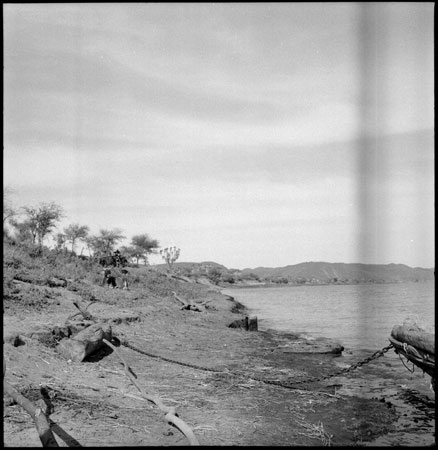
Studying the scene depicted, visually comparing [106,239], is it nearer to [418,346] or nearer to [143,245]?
[143,245]

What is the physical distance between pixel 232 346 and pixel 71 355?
214 inches

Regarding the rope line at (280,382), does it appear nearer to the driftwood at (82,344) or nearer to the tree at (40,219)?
the driftwood at (82,344)

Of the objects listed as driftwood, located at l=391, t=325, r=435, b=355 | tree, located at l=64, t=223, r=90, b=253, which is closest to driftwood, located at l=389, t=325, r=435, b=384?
driftwood, located at l=391, t=325, r=435, b=355

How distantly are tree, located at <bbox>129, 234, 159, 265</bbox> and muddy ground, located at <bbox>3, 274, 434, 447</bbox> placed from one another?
160ft

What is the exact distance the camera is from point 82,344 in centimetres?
714

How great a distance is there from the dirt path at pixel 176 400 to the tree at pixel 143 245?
162 feet

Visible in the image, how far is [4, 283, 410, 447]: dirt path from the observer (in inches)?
180

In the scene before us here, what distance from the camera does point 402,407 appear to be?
22.4ft

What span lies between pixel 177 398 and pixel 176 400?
106mm

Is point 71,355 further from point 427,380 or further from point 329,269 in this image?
point 329,269

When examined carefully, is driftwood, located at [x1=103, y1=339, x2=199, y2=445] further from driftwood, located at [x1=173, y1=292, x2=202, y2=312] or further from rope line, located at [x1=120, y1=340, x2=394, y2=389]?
driftwood, located at [x1=173, y1=292, x2=202, y2=312]

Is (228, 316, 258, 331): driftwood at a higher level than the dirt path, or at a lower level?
lower

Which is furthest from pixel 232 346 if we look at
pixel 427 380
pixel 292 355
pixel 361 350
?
pixel 427 380

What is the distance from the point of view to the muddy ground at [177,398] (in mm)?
4590
